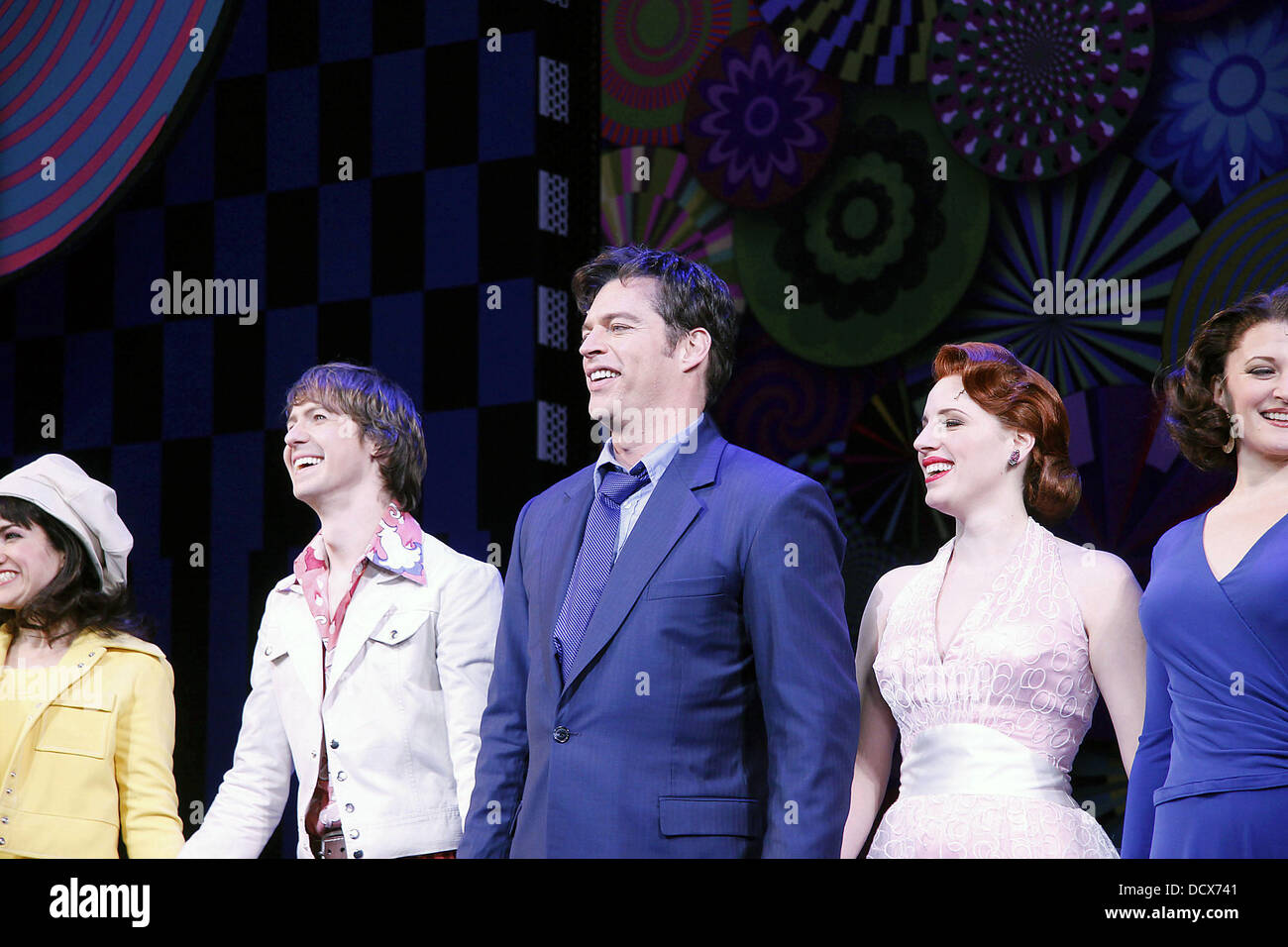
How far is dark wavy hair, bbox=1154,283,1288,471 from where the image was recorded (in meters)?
2.79

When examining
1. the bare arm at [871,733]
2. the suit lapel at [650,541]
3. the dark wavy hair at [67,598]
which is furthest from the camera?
the dark wavy hair at [67,598]

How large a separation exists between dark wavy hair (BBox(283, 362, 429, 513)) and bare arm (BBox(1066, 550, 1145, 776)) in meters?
1.31

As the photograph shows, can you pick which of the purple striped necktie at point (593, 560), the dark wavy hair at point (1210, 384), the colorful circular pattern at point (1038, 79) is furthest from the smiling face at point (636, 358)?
the colorful circular pattern at point (1038, 79)

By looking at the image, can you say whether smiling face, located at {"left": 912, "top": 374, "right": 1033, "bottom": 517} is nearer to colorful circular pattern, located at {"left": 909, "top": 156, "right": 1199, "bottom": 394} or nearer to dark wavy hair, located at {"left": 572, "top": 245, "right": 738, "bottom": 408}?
dark wavy hair, located at {"left": 572, "top": 245, "right": 738, "bottom": 408}

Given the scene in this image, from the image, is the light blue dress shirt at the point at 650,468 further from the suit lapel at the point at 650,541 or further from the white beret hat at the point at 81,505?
the white beret hat at the point at 81,505

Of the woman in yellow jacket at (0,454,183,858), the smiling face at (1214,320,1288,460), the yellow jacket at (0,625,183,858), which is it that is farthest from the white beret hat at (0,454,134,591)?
the smiling face at (1214,320,1288,460)

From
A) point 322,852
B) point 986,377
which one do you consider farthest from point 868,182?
point 322,852

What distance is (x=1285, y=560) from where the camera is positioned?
2.58m

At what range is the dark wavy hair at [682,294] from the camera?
9.37ft

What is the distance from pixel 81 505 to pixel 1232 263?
2.50 metres

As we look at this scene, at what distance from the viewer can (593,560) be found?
8.93 feet

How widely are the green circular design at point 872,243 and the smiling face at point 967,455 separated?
2.62 ft

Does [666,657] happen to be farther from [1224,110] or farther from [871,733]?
[1224,110]

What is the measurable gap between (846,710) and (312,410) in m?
1.33
